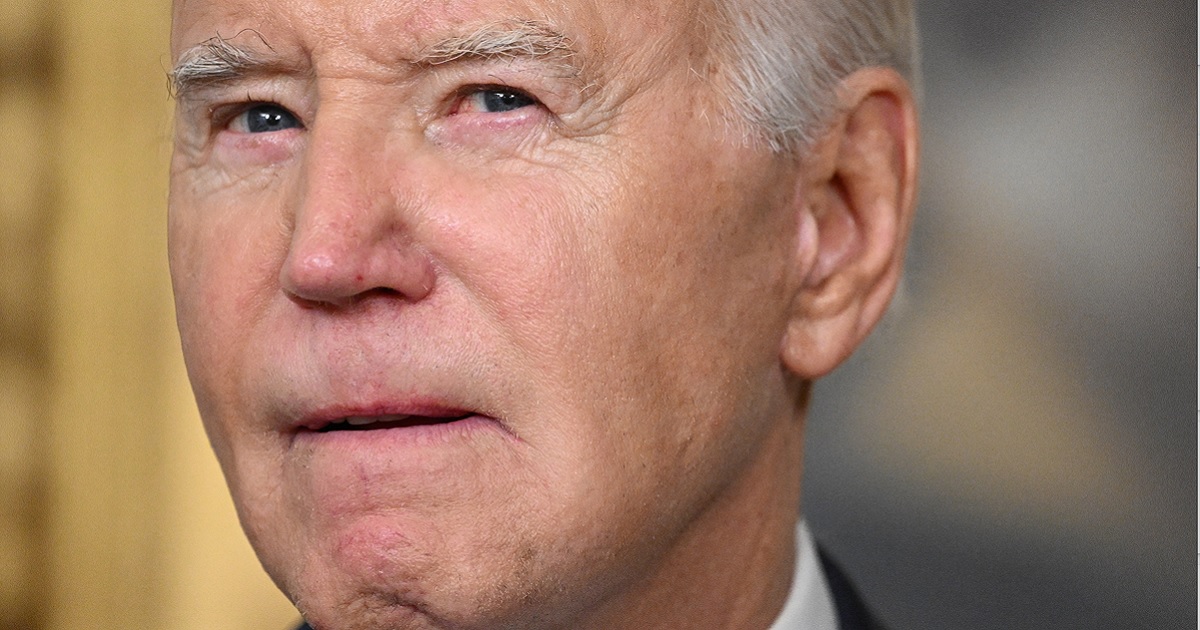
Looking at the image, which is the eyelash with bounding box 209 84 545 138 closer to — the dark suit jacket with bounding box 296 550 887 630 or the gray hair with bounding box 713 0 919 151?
the gray hair with bounding box 713 0 919 151

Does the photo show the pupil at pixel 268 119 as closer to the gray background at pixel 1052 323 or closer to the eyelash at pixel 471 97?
the eyelash at pixel 471 97

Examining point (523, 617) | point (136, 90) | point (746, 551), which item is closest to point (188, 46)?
point (523, 617)

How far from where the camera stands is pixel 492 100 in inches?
51.4

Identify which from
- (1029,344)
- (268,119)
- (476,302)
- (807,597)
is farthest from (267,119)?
(1029,344)

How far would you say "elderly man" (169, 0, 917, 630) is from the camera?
1.23m

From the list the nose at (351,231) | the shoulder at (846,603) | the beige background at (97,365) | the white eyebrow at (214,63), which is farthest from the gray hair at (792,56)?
the beige background at (97,365)

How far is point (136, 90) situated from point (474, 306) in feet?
5.56

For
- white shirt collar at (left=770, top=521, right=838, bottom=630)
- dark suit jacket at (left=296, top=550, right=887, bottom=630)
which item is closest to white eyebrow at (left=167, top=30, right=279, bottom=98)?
dark suit jacket at (left=296, top=550, right=887, bottom=630)

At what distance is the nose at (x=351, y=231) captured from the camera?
120 cm

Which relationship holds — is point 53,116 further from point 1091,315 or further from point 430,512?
point 1091,315

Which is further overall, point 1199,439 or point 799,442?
point 1199,439

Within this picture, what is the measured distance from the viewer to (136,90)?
2.64 m

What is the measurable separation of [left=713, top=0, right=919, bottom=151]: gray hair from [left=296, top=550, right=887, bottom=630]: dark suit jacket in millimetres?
644

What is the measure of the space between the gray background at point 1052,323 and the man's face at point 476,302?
0.91 m
